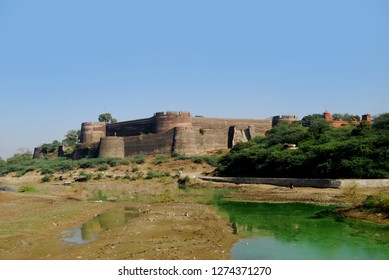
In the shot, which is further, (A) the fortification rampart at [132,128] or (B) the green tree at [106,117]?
(B) the green tree at [106,117]

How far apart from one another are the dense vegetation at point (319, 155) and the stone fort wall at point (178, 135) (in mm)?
8447

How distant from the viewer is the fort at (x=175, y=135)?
3897 centimetres

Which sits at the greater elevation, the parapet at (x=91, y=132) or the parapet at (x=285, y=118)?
the parapet at (x=285, y=118)

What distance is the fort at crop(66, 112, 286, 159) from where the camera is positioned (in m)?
39.0

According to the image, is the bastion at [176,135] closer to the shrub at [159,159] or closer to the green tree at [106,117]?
the shrub at [159,159]

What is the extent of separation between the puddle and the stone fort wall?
23705mm

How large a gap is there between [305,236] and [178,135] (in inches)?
1148

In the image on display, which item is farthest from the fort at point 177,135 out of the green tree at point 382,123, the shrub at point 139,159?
the green tree at point 382,123

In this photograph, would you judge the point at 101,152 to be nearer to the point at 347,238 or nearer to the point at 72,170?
the point at 72,170

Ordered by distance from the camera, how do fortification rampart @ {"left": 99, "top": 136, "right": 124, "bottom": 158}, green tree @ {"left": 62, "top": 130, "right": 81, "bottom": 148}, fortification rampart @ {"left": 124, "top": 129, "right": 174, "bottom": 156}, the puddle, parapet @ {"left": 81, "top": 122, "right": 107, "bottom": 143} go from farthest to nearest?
green tree @ {"left": 62, "top": 130, "right": 81, "bottom": 148} → parapet @ {"left": 81, "top": 122, "right": 107, "bottom": 143} → fortification rampart @ {"left": 99, "top": 136, "right": 124, "bottom": 158} → fortification rampart @ {"left": 124, "top": 129, "right": 174, "bottom": 156} → the puddle

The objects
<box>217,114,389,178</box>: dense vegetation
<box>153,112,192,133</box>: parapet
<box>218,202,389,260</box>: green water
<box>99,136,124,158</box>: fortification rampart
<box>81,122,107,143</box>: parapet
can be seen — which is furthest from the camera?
<box>81,122,107,143</box>: parapet

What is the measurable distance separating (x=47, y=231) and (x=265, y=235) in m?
5.16

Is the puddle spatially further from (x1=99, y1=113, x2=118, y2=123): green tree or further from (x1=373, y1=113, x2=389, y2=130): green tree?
(x1=99, y1=113, x2=118, y2=123): green tree

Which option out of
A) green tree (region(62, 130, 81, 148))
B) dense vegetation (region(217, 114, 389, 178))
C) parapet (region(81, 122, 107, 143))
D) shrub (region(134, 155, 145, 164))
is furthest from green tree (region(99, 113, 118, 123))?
dense vegetation (region(217, 114, 389, 178))
